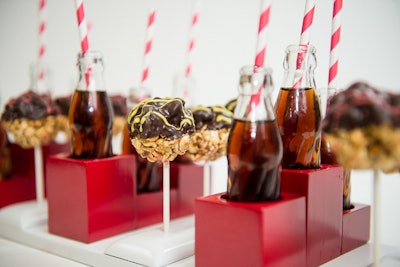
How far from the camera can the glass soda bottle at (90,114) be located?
110 cm

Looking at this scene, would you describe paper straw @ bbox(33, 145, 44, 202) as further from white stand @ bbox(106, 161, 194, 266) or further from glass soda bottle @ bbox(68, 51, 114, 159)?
white stand @ bbox(106, 161, 194, 266)

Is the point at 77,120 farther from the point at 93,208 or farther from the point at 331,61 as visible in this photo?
the point at 331,61

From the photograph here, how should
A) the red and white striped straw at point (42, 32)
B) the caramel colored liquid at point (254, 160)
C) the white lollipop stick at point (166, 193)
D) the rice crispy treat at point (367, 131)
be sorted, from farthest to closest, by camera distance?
the red and white striped straw at point (42, 32)
the white lollipop stick at point (166, 193)
the caramel colored liquid at point (254, 160)
the rice crispy treat at point (367, 131)

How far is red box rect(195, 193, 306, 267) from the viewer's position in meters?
0.76

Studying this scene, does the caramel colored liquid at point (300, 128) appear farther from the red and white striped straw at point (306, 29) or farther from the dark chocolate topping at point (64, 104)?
the dark chocolate topping at point (64, 104)

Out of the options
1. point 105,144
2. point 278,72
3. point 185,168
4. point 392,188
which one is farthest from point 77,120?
point 392,188

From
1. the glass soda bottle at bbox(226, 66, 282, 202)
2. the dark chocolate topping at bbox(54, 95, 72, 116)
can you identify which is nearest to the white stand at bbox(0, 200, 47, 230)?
the dark chocolate topping at bbox(54, 95, 72, 116)

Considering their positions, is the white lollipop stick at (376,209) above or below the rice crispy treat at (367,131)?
below

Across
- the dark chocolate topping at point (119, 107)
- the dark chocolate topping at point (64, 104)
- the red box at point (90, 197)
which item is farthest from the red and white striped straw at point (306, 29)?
the dark chocolate topping at point (64, 104)

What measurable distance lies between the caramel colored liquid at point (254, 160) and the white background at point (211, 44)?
1.68 feet

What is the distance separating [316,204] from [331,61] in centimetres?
28

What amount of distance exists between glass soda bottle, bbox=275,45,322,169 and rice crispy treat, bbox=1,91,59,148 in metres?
0.65

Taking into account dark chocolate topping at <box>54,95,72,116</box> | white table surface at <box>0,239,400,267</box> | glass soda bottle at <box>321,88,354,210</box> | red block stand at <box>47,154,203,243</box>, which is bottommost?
white table surface at <box>0,239,400,267</box>

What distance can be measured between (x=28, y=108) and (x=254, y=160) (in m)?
0.70
